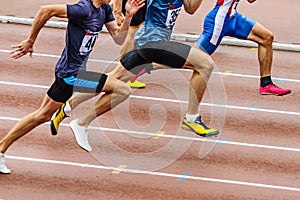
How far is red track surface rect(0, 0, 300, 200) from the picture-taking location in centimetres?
1064

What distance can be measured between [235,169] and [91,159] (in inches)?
72.4

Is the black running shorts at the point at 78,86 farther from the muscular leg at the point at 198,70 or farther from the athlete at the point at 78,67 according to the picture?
the muscular leg at the point at 198,70

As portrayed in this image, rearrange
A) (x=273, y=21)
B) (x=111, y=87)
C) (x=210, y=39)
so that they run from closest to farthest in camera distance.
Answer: (x=111, y=87), (x=210, y=39), (x=273, y=21)

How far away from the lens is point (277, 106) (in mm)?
13898

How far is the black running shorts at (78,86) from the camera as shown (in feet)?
34.5

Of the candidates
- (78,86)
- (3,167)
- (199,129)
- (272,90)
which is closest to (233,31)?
(272,90)

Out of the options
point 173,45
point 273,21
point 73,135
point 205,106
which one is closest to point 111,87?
point 173,45

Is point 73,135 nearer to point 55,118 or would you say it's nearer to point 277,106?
point 55,118

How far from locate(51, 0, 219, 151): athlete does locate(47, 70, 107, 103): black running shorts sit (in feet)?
1.39

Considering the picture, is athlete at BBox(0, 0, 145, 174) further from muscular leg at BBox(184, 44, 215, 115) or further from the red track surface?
muscular leg at BBox(184, 44, 215, 115)

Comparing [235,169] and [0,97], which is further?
[0,97]

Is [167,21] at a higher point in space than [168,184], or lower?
higher

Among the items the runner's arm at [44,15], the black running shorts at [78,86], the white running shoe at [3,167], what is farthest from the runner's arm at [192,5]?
the white running shoe at [3,167]

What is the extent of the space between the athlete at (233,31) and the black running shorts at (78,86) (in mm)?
2164
